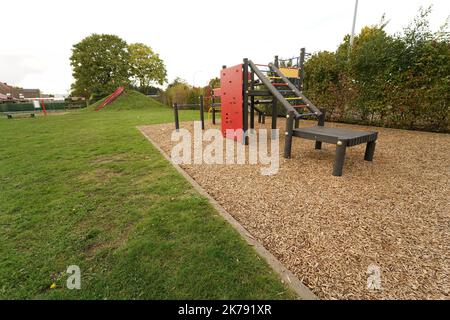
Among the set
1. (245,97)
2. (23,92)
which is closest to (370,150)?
(245,97)

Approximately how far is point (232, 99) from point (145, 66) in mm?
37834

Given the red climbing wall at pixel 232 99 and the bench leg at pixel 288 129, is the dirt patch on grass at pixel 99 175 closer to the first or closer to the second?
the bench leg at pixel 288 129

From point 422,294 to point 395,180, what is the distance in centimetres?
237

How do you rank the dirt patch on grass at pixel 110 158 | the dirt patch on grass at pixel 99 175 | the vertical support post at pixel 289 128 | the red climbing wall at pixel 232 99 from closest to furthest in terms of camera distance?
the dirt patch on grass at pixel 99 175 → the vertical support post at pixel 289 128 → the dirt patch on grass at pixel 110 158 → the red climbing wall at pixel 232 99

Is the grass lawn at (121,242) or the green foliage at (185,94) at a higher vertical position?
the green foliage at (185,94)

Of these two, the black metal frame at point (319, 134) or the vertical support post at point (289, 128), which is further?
the vertical support post at point (289, 128)

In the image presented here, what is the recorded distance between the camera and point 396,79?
22.1ft

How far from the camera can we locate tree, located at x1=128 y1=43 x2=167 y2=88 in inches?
1449

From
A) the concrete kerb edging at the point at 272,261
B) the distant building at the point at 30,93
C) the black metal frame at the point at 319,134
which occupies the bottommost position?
the concrete kerb edging at the point at 272,261

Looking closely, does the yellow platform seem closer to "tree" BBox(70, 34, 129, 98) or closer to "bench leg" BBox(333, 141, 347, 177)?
"bench leg" BBox(333, 141, 347, 177)

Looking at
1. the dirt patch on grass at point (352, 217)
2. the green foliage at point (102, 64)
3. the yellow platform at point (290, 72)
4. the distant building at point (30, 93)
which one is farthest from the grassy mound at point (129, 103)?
the distant building at point (30, 93)

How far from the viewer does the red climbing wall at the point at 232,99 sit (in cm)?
567

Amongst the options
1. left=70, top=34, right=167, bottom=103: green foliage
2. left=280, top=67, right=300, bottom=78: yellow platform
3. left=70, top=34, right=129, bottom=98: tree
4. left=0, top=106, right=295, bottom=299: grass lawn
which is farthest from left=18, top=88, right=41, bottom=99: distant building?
left=0, top=106, right=295, bottom=299: grass lawn
